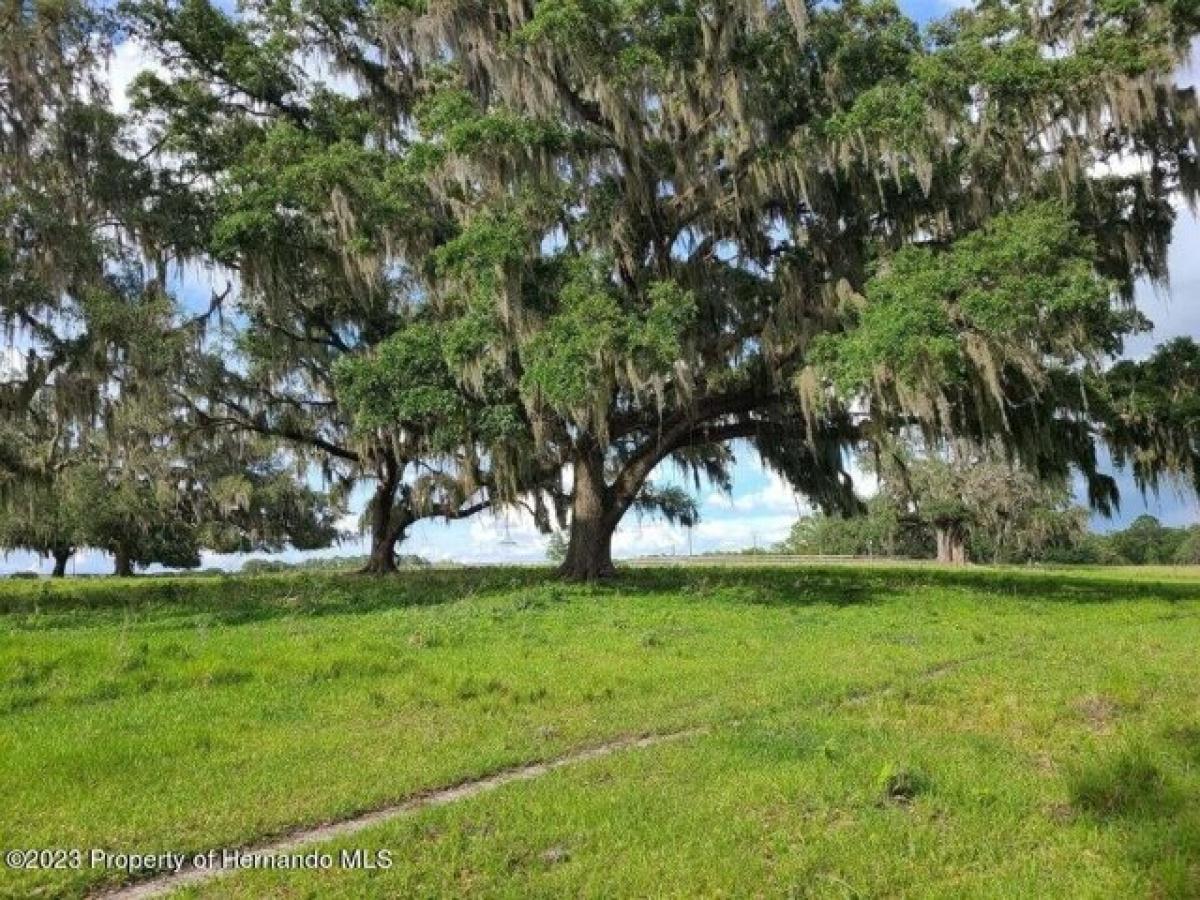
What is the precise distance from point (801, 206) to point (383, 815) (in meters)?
15.5

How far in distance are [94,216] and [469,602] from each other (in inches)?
401

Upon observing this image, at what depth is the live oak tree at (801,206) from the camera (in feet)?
45.9

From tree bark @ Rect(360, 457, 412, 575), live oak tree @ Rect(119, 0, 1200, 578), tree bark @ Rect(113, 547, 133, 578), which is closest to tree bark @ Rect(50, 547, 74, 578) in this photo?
tree bark @ Rect(113, 547, 133, 578)

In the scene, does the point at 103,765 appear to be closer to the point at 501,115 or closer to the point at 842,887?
the point at 842,887

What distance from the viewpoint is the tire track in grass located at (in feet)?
13.4

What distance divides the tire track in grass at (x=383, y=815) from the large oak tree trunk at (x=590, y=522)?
1233 cm

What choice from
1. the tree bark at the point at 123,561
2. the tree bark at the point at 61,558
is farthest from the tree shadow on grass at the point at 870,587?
the tree bark at the point at 61,558

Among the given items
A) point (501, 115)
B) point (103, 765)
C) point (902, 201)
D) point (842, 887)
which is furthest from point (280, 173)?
point (842, 887)

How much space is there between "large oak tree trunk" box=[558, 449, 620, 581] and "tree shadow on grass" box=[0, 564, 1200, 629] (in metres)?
0.62

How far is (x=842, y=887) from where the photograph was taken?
386 centimetres

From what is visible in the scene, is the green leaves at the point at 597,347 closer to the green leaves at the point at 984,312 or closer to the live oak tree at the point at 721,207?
the live oak tree at the point at 721,207

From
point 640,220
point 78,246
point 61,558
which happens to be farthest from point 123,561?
point 640,220

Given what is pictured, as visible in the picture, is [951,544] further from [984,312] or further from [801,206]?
[984,312]

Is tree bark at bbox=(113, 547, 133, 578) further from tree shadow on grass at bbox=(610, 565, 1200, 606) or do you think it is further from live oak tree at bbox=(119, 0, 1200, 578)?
tree shadow on grass at bbox=(610, 565, 1200, 606)
